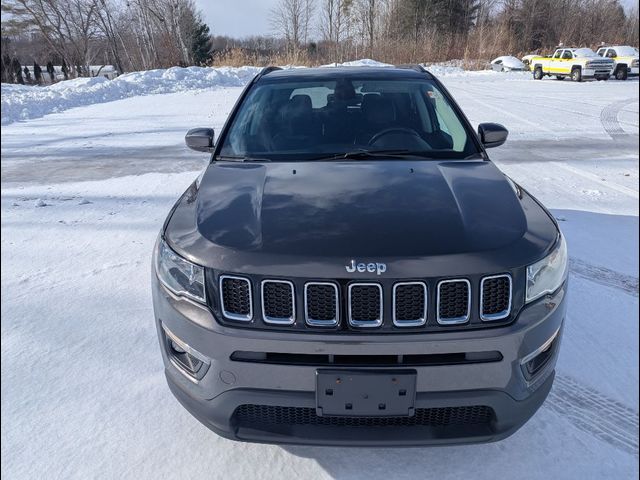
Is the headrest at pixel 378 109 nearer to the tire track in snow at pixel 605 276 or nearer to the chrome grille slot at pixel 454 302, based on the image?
the chrome grille slot at pixel 454 302

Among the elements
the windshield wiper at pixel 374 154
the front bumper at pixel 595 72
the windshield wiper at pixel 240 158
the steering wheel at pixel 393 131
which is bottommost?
the front bumper at pixel 595 72

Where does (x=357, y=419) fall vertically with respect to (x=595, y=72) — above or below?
below

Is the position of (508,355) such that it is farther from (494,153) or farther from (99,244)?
(494,153)

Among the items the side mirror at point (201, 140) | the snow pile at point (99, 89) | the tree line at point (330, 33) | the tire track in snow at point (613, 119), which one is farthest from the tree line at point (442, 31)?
the side mirror at point (201, 140)

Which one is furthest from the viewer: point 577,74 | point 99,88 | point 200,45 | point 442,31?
point 442,31

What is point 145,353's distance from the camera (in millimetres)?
2678

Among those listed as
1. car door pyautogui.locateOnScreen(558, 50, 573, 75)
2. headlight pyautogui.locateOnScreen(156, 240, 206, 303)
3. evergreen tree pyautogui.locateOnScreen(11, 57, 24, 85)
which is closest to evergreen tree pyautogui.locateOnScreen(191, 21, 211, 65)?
evergreen tree pyautogui.locateOnScreen(11, 57, 24, 85)

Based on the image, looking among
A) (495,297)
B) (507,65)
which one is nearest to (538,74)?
(507,65)

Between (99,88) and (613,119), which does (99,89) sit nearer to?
(99,88)

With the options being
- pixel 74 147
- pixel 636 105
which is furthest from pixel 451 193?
pixel 636 105

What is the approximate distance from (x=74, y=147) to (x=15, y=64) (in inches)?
1063

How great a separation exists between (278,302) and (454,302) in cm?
65

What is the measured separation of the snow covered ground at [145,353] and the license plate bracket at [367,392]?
459mm

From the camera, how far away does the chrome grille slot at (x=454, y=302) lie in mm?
Result: 1710
